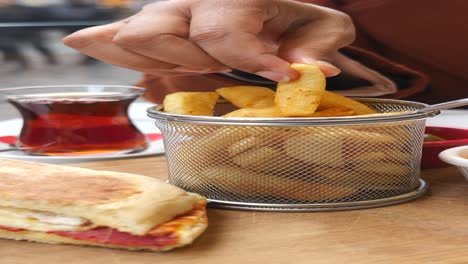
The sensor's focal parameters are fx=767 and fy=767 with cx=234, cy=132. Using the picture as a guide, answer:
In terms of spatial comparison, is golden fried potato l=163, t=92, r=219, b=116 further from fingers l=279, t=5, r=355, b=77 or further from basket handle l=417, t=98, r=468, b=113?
basket handle l=417, t=98, r=468, b=113

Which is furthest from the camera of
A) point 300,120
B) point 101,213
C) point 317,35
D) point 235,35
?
point 317,35

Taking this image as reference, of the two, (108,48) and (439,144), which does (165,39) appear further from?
(439,144)

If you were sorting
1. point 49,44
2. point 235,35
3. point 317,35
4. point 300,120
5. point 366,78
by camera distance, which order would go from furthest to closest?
1. point 49,44
2. point 366,78
3. point 317,35
4. point 235,35
5. point 300,120

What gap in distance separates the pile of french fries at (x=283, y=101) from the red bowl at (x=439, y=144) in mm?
116

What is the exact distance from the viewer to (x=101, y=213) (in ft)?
2.01

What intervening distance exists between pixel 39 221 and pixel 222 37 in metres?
0.30

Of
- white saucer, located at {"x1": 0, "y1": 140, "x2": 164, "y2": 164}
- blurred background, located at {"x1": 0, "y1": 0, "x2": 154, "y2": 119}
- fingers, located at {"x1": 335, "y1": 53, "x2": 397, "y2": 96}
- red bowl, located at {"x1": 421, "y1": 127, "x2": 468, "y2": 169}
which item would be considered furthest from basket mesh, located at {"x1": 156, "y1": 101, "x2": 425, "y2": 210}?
blurred background, located at {"x1": 0, "y1": 0, "x2": 154, "y2": 119}

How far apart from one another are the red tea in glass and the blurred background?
255 centimetres

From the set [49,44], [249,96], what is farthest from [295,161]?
[49,44]

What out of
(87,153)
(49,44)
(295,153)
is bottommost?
(49,44)

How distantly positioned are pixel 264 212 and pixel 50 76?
472cm

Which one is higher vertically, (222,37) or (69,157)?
(222,37)

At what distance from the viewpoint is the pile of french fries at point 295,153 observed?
2.40ft

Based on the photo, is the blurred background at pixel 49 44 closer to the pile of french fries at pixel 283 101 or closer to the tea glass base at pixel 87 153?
the tea glass base at pixel 87 153
